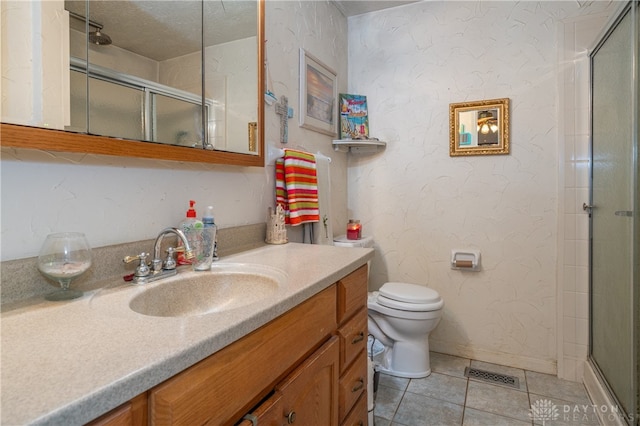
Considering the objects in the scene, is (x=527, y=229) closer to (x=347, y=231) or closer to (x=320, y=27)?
(x=347, y=231)

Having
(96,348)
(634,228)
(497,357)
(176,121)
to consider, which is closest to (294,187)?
(176,121)

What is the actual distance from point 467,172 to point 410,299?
2.97 feet

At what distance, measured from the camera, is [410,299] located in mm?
1923

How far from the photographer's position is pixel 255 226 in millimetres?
1516

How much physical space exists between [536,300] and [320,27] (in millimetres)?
2100

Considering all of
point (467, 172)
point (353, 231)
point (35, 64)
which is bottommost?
point (353, 231)

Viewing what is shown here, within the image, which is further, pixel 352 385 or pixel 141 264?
pixel 352 385

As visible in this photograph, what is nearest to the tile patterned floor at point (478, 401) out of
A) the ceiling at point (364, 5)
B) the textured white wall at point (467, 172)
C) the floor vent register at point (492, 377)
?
the floor vent register at point (492, 377)

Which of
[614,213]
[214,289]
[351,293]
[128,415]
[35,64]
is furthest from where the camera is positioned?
[614,213]

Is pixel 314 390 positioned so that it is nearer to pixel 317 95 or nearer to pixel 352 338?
pixel 352 338

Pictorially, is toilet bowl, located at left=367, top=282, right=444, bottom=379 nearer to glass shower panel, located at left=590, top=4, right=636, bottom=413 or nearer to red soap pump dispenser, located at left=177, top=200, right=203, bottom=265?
glass shower panel, located at left=590, top=4, right=636, bottom=413

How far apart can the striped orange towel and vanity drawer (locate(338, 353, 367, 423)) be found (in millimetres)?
679

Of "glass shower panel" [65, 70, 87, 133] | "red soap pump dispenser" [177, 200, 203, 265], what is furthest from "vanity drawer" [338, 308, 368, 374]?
"glass shower panel" [65, 70, 87, 133]

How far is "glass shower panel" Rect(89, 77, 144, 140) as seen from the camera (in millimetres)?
884
